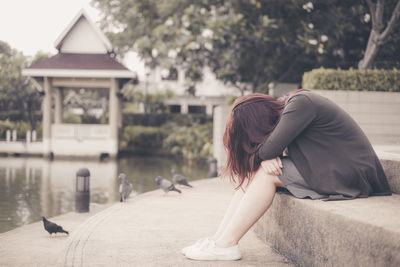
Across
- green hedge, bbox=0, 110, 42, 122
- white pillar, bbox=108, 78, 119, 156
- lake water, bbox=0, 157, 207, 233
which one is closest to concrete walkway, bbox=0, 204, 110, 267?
lake water, bbox=0, 157, 207, 233

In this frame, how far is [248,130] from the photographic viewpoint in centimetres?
371

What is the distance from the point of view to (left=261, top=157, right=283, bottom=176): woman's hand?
11.5 feet

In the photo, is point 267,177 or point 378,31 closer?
point 267,177

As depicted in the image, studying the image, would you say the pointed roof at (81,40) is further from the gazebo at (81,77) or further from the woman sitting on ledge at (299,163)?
the woman sitting on ledge at (299,163)

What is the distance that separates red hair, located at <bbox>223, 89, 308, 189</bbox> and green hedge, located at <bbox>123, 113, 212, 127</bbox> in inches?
843

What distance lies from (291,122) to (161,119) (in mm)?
23203

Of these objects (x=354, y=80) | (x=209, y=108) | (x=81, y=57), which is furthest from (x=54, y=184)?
(x=209, y=108)

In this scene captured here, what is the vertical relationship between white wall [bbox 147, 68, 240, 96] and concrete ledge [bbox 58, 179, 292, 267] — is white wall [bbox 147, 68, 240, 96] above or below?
above

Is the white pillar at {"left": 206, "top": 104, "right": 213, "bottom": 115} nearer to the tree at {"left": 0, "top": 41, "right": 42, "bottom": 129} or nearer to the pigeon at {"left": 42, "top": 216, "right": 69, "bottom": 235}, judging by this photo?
the tree at {"left": 0, "top": 41, "right": 42, "bottom": 129}

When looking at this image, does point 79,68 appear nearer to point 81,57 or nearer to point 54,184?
point 81,57

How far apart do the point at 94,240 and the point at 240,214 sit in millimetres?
1669

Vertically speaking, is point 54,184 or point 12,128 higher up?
point 12,128

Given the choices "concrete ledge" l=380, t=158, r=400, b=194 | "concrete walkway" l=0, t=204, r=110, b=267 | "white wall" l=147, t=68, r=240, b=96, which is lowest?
"concrete walkway" l=0, t=204, r=110, b=267

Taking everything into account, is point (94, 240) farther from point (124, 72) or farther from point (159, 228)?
point (124, 72)
